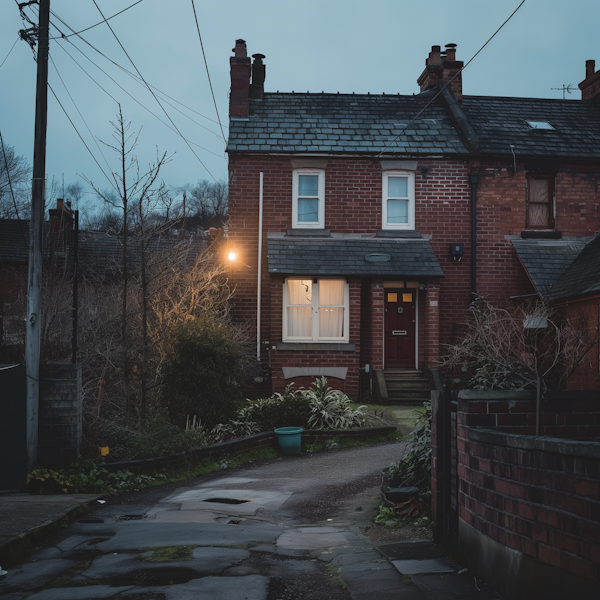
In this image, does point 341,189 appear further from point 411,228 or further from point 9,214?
point 9,214

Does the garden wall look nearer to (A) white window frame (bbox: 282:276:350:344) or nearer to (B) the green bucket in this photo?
(B) the green bucket

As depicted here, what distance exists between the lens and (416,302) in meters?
19.1

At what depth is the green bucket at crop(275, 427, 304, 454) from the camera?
12445 millimetres

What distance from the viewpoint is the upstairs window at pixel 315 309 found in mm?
18156

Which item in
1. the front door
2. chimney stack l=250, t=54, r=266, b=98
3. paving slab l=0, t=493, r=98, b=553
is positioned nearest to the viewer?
paving slab l=0, t=493, r=98, b=553

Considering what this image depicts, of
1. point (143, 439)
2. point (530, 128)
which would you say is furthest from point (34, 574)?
point (530, 128)

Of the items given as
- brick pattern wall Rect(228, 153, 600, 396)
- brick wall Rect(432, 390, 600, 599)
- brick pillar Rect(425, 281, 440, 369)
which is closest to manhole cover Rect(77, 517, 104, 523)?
brick wall Rect(432, 390, 600, 599)

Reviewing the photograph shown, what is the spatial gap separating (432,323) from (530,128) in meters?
7.14

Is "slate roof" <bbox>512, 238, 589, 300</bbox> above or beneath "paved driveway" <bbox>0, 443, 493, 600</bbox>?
above

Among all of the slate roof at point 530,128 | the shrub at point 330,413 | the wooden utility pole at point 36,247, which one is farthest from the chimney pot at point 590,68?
the wooden utility pole at point 36,247

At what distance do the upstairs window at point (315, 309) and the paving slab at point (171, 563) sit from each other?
1243 centimetres

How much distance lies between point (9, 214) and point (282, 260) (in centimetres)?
2348

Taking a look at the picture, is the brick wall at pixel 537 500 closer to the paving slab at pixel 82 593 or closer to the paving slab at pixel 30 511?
the paving slab at pixel 82 593

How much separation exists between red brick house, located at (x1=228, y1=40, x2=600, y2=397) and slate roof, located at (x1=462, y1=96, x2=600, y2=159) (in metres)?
0.07
